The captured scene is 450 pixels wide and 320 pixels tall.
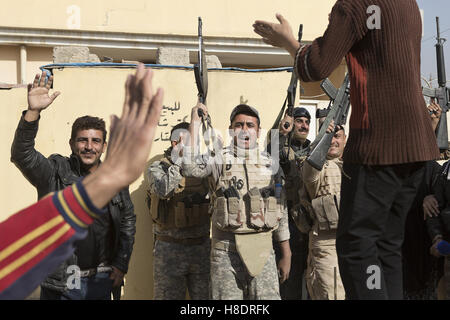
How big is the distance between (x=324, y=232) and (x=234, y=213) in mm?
937

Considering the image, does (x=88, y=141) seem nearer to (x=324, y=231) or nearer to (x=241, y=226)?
(x=241, y=226)

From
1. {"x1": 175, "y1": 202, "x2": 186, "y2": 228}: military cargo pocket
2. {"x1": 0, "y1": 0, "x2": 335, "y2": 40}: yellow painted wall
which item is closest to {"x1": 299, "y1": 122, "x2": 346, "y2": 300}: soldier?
{"x1": 175, "y1": 202, "x2": 186, "y2": 228}: military cargo pocket

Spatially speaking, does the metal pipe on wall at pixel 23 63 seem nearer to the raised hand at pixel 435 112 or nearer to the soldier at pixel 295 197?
the soldier at pixel 295 197

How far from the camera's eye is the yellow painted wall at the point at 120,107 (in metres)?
5.36

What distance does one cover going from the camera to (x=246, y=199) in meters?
3.85

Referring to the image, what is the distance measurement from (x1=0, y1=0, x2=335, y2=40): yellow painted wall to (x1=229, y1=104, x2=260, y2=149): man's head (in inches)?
305

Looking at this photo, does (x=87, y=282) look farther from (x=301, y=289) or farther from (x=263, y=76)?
(x=263, y=76)

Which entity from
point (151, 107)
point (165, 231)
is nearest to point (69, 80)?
point (165, 231)

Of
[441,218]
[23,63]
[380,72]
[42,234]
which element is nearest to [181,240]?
[441,218]

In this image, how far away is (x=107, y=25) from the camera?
39.0 ft

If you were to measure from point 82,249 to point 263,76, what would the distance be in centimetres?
281

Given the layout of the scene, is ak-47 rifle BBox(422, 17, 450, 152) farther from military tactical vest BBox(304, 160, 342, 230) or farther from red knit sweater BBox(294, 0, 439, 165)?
red knit sweater BBox(294, 0, 439, 165)

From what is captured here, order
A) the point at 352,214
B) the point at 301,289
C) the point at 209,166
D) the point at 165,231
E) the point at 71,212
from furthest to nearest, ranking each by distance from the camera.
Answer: the point at 301,289 < the point at 165,231 < the point at 209,166 < the point at 352,214 < the point at 71,212

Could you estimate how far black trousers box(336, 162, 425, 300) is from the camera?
2264 mm
